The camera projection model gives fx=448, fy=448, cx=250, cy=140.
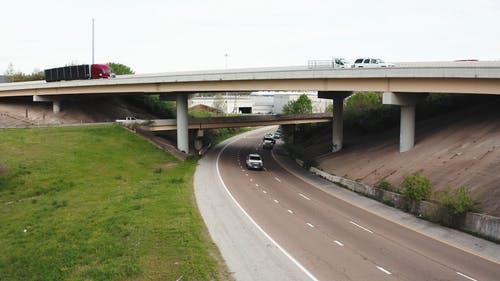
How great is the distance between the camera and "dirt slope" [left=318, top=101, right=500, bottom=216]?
25.6m

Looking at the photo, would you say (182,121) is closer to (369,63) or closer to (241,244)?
(369,63)

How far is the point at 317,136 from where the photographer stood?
75438 millimetres

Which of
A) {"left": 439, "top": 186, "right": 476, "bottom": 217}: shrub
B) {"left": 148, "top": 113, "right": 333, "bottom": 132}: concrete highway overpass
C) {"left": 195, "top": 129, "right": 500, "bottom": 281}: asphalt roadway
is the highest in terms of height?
{"left": 148, "top": 113, "right": 333, "bottom": 132}: concrete highway overpass

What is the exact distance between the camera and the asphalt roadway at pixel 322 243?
658 inches

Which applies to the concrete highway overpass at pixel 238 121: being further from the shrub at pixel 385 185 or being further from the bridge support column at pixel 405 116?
the shrub at pixel 385 185

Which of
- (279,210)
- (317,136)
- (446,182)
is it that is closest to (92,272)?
(279,210)

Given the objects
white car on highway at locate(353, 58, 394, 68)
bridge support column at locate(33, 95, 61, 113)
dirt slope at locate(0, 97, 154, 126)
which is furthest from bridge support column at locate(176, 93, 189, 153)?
white car on highway at locate(353, 58, 394, 68)

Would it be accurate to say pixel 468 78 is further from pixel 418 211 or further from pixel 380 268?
pixel 380 268

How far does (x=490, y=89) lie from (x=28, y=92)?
6554cm

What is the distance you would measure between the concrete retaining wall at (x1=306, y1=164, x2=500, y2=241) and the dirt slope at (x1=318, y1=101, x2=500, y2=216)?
0.80 meters

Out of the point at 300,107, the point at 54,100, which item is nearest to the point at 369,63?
the point at 54,100

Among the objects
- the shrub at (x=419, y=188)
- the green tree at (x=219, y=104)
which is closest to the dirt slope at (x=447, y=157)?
the shrub at (x=419, y=188)

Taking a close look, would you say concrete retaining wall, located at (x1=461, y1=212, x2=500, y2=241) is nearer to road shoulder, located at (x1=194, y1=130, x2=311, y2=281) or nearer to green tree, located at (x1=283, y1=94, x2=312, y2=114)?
road shoulder, located at (x1=194, y1=130, x2=311, y2=281)

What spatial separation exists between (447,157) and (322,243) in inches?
593
